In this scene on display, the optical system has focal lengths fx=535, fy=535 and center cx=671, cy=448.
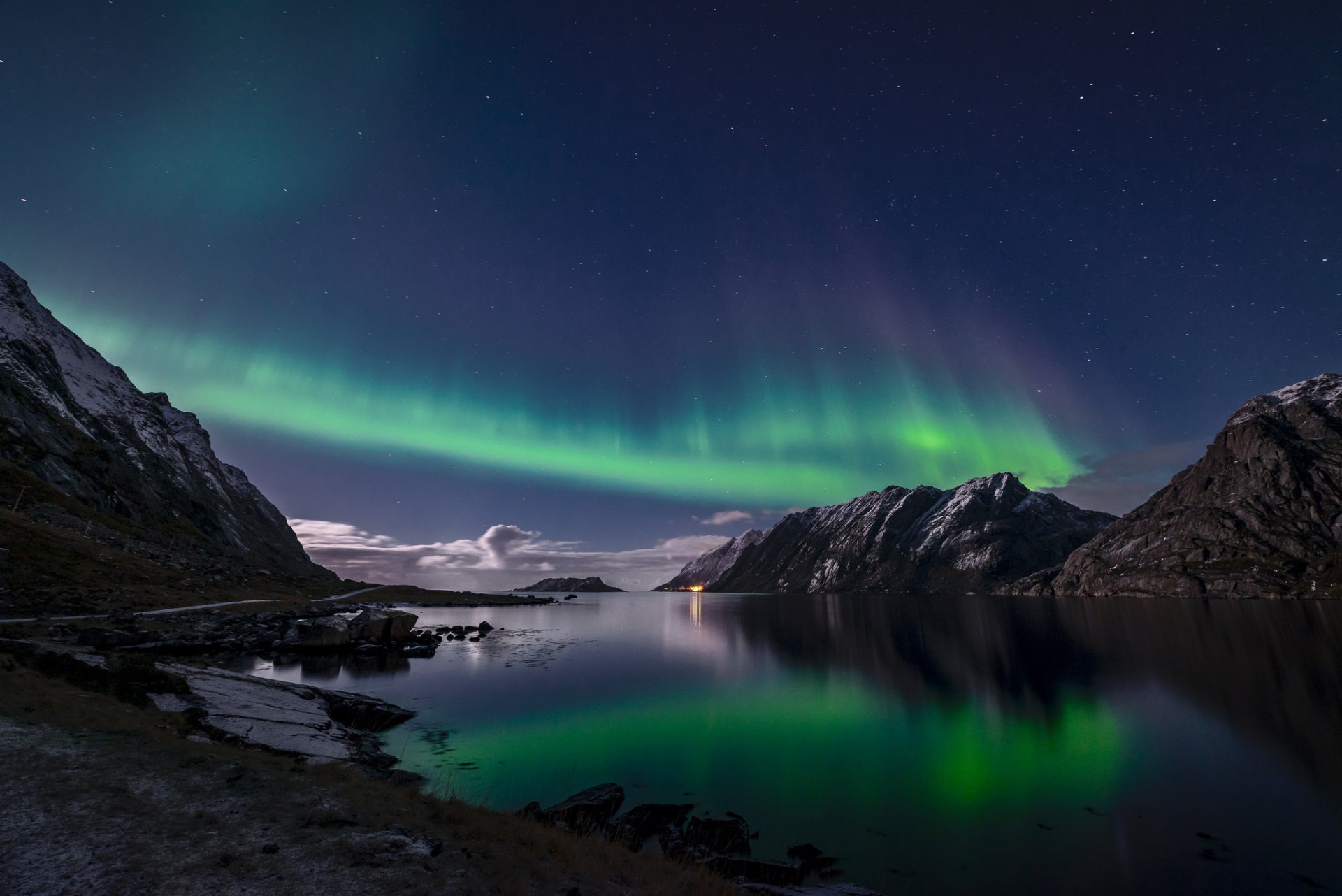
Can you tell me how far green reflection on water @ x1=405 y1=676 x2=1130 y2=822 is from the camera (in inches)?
938

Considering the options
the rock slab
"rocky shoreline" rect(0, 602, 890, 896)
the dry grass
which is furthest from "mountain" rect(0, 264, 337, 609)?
the dry grass

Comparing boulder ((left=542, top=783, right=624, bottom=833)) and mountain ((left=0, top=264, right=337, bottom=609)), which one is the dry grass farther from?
mountain ((left=0, top=264, right=337, bottom=609))

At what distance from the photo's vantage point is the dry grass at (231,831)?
936 centimetres

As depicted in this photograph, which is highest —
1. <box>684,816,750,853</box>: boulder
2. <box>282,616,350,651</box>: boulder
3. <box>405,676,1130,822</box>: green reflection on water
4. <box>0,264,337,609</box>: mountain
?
<box>0,264,337,609</box>: mountain

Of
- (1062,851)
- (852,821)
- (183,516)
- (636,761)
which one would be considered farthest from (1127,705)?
(183,516)

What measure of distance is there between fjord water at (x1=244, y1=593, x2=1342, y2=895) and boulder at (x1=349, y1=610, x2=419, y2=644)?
26.1ft

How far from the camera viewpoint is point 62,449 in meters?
128

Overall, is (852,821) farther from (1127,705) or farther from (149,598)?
(149,598)

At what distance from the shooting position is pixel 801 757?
96.6 feet

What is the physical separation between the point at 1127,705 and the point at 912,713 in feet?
54.4

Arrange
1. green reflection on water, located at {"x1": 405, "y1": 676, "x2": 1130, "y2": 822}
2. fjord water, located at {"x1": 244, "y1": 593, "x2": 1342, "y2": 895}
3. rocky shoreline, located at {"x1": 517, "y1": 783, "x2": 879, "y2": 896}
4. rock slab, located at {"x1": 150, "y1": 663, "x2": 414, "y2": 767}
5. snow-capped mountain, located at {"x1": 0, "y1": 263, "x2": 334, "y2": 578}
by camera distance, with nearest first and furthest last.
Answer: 1. rocky shoreline, located at {"x1": 517, "y1": 783, "x2": 879, "y2": 896}
2. fjord water, located at {"x1": 244, "y1": 593, "x2": 1342, "y2": 895}
3. rock slab, located at {"x1": 150, "y1": 663, "x2": 414, "y2": 767}
4. green reflection on water, located at {"x1": 405, "y1": 676, "x2": 1130, "y2": 822}
5. snow-capped mountain, located at {"x1": 0, "y1": 263, "x2": 334, "y2": 578}

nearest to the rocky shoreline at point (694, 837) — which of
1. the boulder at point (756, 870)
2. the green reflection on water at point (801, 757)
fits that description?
the boulder at point (756, 870)

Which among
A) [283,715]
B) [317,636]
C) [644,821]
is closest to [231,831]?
[644,821]

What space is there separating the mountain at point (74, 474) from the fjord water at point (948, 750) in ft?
173
